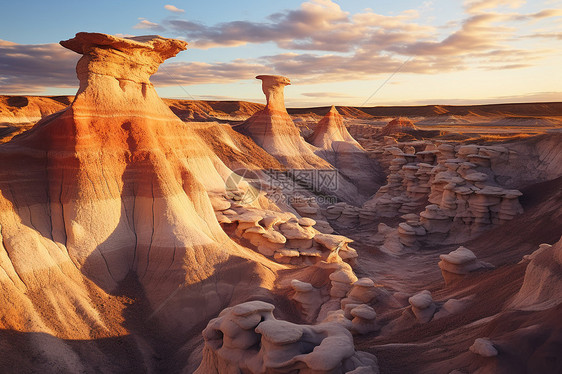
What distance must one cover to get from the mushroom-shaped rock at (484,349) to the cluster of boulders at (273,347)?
1528 millimetres

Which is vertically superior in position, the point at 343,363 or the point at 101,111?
the point at 101,111

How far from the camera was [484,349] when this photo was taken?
17.8 feet

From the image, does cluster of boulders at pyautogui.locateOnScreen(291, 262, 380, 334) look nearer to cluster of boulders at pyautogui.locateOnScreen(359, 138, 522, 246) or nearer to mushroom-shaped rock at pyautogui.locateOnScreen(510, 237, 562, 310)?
mushroom-shaped rock at pyautogui.locateOnScreen(510, 237, 562, 310)

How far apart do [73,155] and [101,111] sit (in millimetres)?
1670

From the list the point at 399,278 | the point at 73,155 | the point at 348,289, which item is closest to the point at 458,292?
the point at 348,289

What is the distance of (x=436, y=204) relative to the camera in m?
21.9

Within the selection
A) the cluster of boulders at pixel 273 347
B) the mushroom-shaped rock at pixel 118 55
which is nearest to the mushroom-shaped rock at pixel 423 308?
the cluster of boulders at pixel 273 347

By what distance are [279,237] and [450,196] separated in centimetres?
1107

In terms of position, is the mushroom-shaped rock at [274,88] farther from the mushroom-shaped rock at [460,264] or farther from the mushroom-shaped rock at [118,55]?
the mushroom-shaped rock at [460,264]

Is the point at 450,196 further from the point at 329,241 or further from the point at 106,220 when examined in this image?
the point at 106,220

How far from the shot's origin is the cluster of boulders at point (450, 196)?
19.2 m

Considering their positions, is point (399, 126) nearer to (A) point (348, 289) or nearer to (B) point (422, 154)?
(B) point (422, 154)

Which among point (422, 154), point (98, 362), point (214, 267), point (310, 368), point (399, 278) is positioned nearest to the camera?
point (310, 368)

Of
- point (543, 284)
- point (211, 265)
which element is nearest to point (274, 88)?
point (211, 265)
